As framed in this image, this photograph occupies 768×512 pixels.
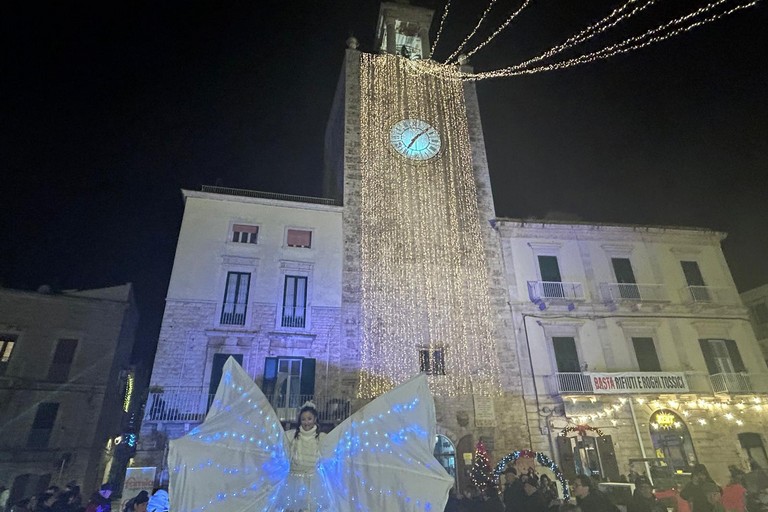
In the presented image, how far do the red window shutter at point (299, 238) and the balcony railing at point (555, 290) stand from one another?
9730mm

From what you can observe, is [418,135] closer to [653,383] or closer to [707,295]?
[653,383]

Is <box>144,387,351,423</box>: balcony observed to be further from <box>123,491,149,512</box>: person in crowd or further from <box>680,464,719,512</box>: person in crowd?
<box>680,464,719,512</box>: person in crowd

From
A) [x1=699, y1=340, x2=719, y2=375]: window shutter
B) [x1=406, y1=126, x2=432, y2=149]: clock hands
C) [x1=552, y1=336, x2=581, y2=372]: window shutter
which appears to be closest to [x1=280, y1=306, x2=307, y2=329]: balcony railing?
[x1=406, y1=126, x2=432, y2=149]: clock hands

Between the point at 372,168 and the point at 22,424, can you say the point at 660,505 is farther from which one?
the point at 22,424

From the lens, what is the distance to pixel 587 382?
56.4ft

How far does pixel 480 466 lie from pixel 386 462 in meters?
13.3

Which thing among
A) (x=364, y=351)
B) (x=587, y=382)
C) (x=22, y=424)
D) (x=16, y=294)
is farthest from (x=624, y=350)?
(x=16, y=294)

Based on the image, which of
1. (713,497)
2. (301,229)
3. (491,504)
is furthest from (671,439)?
(301,229)

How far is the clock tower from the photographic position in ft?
57.7

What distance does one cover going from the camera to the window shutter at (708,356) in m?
18.5

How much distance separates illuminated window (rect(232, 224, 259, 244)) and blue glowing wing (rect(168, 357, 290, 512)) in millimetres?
15535

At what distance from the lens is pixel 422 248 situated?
66.2ft

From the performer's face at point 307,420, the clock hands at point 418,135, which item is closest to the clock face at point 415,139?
the clock hands at point 418,135

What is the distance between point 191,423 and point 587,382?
14.5 meters
